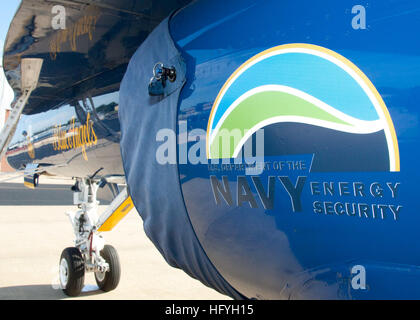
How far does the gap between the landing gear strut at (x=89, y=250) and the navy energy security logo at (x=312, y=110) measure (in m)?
3.26

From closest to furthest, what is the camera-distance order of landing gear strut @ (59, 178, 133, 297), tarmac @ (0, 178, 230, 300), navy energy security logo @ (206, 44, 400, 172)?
navy energy security logo @ (206, 44, 400, 172)
landing gear strut @ (59, 178, 133, 297)
tarmac @ (0, 178, 230, 300)

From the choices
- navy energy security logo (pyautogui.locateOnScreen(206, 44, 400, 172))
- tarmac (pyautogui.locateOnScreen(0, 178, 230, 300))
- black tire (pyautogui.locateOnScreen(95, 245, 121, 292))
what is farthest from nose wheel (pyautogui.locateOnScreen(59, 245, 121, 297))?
navy energy security logo (pyautogui.locateOnScreen(206, 44, 400, 172))

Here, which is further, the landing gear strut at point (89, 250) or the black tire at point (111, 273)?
the black tire at point (111, 273)

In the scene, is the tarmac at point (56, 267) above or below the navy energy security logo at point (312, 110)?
below

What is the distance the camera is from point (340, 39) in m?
1.10

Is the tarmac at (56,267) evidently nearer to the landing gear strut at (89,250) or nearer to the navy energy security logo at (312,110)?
the landing gear strut at (89,250)

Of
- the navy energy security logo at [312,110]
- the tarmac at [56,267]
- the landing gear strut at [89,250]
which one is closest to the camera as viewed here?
the navy energy security logo at [312,110]

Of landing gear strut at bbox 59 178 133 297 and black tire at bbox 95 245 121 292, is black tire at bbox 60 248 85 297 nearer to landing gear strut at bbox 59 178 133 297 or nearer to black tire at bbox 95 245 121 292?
landing gear strut at bbox 59 178 133 297

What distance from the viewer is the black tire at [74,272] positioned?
470 cm

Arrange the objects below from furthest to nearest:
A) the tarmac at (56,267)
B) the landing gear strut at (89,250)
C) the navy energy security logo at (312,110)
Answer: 1. the tarmac at (56,267)
2. the landing gear strut at (89,250)
3. the navy energy security logo at (312,110)

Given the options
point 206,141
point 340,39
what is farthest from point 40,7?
point 340,39

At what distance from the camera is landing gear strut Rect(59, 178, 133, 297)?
4.68m

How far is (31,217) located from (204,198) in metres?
11.0

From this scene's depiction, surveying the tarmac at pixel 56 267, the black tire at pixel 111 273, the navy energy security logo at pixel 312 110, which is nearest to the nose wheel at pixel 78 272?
the black tire at pixel 111 273
